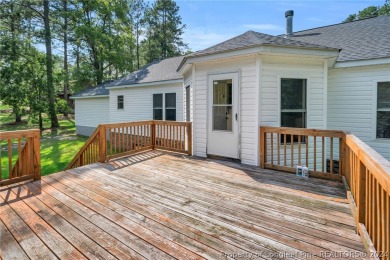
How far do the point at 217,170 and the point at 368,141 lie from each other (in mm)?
4181

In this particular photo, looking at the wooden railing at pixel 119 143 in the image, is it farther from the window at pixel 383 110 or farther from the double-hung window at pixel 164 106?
the window at pixel 383 110

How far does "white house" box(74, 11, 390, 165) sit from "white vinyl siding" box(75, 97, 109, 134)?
26.9 feet

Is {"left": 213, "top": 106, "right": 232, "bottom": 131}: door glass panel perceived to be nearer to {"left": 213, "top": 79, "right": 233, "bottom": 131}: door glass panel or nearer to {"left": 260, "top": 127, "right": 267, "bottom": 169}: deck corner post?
{"left": 213, "top": 79, "right": 233, "bottom": 131}: door glass panel

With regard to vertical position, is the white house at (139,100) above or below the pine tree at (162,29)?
below

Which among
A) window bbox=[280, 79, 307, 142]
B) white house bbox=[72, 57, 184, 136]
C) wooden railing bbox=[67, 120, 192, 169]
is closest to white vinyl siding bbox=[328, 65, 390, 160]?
window bbox=[280, 79, 307, 142]

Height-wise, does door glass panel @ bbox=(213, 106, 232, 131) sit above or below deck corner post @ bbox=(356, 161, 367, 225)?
above

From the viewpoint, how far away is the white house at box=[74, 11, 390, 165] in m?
4.91

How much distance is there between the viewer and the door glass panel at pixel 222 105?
5348mm

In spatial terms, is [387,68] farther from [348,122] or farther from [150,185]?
[150,185]

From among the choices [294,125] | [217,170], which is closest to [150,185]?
[217,170]

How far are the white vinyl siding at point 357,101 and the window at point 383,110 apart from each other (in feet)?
0.31

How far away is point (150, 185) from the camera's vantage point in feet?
13.0

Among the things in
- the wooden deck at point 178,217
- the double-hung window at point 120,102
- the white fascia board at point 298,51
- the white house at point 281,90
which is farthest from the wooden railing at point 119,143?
the double-hung window at point 120,102

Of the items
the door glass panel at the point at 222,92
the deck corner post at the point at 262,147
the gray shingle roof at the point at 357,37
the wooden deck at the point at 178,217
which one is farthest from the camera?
the gray shingle roof at the point at 357,37
